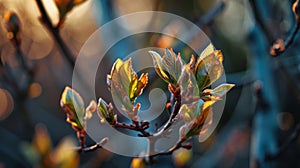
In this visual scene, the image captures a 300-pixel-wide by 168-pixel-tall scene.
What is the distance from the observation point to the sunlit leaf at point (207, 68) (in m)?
0.65

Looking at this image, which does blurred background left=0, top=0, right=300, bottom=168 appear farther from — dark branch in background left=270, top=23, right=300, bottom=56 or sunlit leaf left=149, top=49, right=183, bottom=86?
sunlit leaf left=149, top=49, right=183, bottom=86

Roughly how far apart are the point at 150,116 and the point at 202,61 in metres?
0.47

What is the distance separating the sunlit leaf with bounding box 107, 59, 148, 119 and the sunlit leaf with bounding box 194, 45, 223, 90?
0.09m

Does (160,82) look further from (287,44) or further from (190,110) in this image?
(190,110)

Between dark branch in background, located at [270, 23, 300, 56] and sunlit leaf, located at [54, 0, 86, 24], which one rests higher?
sunlit leaf, located at [54, 0, 86, 24]

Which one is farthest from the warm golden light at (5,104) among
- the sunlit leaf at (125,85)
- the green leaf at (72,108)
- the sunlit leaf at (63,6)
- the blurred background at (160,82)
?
the sunlit leaf at (125,85)

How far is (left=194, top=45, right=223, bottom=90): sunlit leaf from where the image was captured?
653 mm

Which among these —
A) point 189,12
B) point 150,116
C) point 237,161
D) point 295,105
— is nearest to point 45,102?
point 189,12

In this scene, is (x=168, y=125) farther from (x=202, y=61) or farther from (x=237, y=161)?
(x=237, y=161)

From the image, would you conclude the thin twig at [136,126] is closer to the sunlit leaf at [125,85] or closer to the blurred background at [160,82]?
the sunlit leaf at [125,85]

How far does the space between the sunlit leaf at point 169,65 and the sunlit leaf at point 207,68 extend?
3 centimetres

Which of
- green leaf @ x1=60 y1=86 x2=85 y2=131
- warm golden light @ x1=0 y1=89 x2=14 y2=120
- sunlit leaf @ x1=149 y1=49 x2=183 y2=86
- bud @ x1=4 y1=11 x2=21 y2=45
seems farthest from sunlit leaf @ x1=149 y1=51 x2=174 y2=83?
warm golden light @ x1=0 y1=89 x2=14 y2=120

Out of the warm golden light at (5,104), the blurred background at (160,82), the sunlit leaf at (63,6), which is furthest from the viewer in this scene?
the warm golden light at (5,104)

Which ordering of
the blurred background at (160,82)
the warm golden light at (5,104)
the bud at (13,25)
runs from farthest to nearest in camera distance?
1. the warm golden light at (5,104)
2. the blurred background at (160,82)
3. the bud at (13,25)
